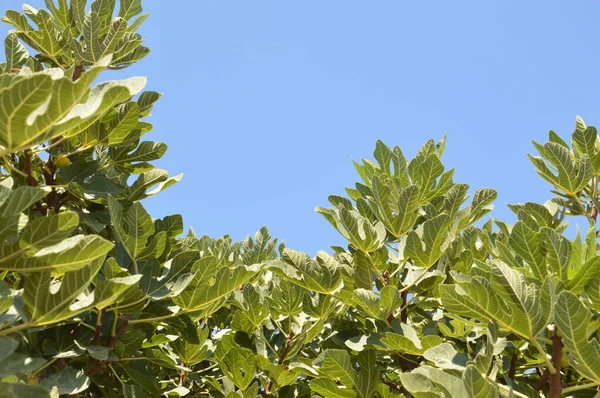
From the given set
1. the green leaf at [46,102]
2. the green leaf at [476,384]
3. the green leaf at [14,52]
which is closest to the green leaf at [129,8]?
the green leaf at [14,52]

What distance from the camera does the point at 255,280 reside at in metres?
2.37

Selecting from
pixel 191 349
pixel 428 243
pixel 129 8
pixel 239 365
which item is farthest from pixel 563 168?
pixel 129 8

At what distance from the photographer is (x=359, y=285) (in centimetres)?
239

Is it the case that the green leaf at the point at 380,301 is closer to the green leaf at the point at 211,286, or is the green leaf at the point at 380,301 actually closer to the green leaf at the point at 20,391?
the green leaf at the point at 211,286

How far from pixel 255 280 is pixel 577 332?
44.7 inches

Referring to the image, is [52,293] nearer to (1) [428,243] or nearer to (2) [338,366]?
(2) [338,366]

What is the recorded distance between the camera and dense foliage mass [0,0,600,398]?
1598mm

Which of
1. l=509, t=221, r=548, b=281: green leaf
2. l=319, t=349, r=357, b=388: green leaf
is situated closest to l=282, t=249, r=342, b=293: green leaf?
l=319, t=349, r=357, b=388: green leaf

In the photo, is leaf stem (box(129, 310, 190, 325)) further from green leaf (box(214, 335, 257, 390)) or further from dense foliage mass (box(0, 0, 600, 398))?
green leaf (box(214, 335, 257, 390))

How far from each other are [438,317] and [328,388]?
0.57 m

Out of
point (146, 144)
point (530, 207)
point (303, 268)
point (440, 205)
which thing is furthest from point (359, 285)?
point (146, 144)

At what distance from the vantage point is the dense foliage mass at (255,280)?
62.9 inches

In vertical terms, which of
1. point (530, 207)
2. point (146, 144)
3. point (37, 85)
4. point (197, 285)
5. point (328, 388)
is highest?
point (146, 144)

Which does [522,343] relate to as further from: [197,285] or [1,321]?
[1,321]
